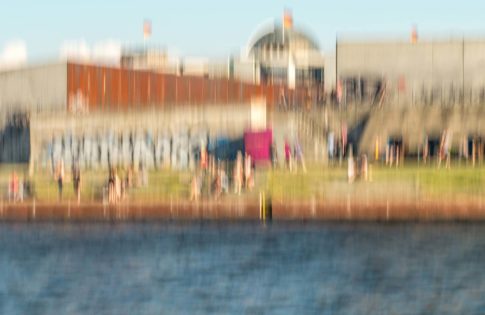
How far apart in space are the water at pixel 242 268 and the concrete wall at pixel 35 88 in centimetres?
1895

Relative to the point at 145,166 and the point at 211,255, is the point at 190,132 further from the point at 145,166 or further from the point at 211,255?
the point at 211,255

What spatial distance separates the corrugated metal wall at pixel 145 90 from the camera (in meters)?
78.2

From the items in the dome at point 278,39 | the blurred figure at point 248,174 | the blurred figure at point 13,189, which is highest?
the dome at point 278,39

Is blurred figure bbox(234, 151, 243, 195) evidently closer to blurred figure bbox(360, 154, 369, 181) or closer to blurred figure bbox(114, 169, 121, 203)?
blurred figure bbox(360, 154, 369, 181)

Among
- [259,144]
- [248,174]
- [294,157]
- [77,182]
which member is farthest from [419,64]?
[77,182]

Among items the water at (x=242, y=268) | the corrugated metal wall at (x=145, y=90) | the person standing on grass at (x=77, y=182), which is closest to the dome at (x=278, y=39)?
the corrugated metal wall at (x=145, y=90)

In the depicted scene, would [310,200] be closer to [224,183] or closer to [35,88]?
[224,183]

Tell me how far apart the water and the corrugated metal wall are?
61.6 ft

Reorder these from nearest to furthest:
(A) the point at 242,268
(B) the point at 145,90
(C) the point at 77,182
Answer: (A) the point at 242,268, (C) the point at 77,182, (B) the point at 145,90

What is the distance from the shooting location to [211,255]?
155 ft

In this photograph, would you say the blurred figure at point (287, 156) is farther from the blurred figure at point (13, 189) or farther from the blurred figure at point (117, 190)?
the blurred figure at point (13, 189)

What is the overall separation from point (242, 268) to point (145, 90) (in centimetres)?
4145

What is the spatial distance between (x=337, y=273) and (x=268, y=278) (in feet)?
8.53

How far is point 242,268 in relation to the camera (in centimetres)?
4366
